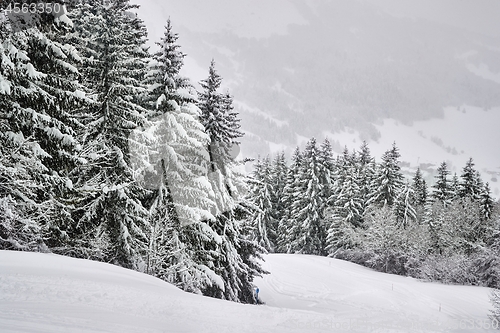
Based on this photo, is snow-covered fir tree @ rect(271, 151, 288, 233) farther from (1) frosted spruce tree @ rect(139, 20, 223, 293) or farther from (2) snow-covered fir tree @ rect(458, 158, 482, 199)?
(1) frosted spruce tree @ rect(139, 20, 223, 293)

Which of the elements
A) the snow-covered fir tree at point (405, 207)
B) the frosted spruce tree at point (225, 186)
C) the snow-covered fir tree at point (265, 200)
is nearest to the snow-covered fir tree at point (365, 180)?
Answer: the snow-covered fir tree at point (405, 207)

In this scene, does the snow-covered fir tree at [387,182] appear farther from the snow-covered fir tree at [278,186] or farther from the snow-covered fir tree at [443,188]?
the snow-covered fir tree at [278,186]

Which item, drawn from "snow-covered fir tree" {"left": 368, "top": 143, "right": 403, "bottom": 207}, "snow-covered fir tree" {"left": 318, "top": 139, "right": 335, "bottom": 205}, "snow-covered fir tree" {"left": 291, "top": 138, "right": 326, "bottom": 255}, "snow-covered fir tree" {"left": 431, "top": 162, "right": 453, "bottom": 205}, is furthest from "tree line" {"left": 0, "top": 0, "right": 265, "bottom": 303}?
"snow-covered fir tree" {"left": 431, "top": 162, "right": 453, "bottom": 205}

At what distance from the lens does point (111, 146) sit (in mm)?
14164

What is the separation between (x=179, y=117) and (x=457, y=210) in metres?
35.0

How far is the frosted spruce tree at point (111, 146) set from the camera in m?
13.8

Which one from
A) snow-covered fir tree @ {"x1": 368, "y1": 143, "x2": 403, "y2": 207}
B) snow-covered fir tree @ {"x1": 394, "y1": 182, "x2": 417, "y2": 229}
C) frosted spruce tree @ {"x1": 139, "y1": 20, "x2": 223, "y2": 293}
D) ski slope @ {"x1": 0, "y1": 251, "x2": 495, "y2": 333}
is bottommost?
ski slope @ {"x1": 0, "y1": 251, "x2": 495, "y2": 333}

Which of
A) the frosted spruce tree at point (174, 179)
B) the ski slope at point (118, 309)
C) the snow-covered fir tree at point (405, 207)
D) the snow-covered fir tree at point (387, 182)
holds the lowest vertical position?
the ski slope at point (118, 309)

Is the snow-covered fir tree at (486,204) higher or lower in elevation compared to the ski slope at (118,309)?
higher

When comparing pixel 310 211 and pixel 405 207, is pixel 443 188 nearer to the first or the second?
pixel 405 207

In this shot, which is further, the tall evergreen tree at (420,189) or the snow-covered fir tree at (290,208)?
the tall evergreen tree at (420,189)

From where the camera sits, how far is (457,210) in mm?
38094

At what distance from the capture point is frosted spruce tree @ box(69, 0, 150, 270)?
13758 millimetres

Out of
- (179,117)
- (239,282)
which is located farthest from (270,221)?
(179,117)
